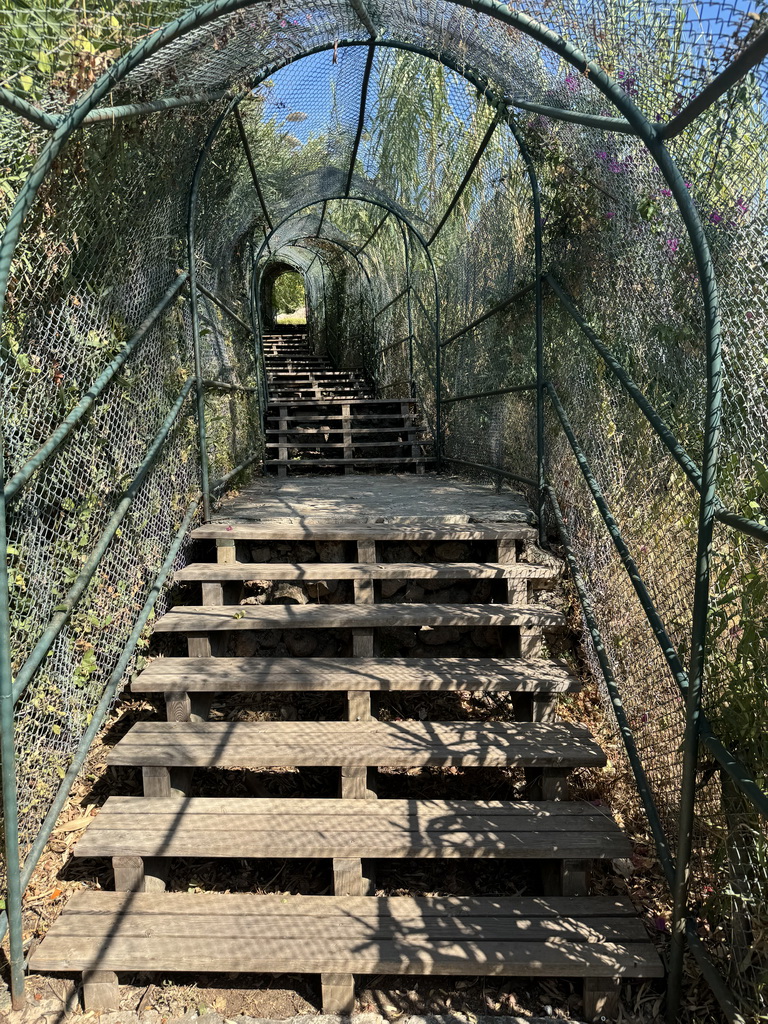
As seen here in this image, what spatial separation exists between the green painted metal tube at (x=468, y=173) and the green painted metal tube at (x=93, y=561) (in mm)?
2283

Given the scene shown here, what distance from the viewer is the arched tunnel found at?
1.78 m

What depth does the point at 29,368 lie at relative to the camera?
220 cm

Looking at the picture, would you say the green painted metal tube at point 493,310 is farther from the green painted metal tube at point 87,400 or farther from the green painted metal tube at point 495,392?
the green painted metal tube at point 87,400

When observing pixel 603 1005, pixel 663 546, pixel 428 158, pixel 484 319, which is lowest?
pixel 603 1005

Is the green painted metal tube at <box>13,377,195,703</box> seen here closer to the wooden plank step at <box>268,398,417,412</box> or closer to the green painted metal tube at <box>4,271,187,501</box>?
the green painted metal tube at <box>4,271,187,501</box>

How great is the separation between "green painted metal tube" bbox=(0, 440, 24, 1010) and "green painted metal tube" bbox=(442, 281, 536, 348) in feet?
8.96

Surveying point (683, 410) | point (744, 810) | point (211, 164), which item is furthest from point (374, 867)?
point (211, 164)

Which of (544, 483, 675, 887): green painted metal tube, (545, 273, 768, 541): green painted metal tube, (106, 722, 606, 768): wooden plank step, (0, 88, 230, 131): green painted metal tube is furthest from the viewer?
(106, 722, 606, 768): wooden plank step

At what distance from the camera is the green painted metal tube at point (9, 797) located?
73.6 inches

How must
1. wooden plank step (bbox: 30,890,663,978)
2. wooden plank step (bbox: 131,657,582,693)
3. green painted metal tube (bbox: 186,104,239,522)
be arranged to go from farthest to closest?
green painted metal tube (bbox: 186,104,239,522), wooden plank step (bbox: 131,657,582,693), wooden plank step (bbox: 30,890,663,978)

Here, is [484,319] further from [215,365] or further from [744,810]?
[744,810]

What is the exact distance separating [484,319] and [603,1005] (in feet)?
12.2

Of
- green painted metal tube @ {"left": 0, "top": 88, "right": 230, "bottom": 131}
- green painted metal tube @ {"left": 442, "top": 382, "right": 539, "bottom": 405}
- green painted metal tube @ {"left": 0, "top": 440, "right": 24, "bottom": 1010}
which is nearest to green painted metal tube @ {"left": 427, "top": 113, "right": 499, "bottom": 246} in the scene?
green painted metal tube @ {"left": 442, "top": 382, "right": 539, "bottom": 405}

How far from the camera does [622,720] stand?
2.36m
